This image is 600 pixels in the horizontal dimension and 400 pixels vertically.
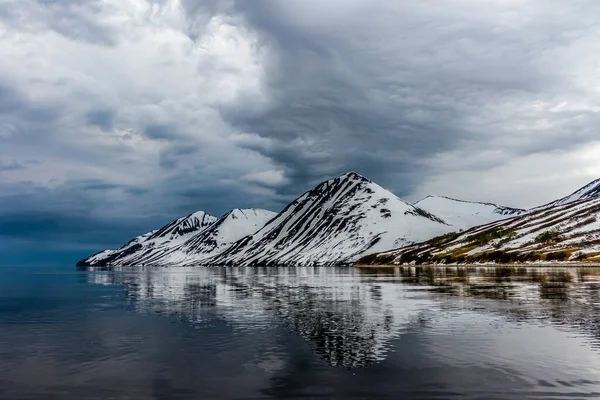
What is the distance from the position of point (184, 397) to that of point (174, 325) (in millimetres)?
25747

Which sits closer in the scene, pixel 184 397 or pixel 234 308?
pixel 184 397

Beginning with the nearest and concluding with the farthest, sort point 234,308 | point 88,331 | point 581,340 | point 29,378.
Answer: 1. point 29,378
2. point 581,340
3. point 88,331
4. point 234,308

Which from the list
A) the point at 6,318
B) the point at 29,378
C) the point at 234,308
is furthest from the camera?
the point at 234,308

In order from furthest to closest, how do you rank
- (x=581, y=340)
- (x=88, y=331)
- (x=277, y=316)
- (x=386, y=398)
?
(x=277, y=316)
(x=88, y=331)
(x=581, y=340)
(x=386, y=398)

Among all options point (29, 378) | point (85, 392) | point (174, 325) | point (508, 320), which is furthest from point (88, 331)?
point (508, 320)

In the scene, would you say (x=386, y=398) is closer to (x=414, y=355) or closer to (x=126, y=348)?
(x=414, y=355)

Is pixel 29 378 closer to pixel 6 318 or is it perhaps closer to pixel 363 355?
pixel 363 355

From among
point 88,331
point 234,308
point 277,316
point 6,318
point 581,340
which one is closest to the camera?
point 581,340

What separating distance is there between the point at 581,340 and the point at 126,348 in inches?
1306

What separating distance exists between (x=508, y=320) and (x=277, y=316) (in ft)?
75.3

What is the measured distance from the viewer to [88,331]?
1769 inches

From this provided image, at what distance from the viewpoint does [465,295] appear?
74312 mm

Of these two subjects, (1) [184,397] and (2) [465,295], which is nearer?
(1) [184,397]

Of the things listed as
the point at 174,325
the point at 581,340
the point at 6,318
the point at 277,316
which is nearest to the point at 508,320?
the point at 581,340
